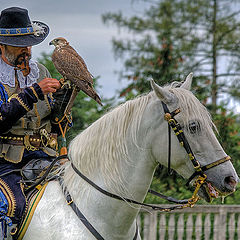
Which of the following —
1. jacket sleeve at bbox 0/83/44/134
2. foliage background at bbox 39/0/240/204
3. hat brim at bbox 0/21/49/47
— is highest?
hat brim at bbox 0/21/49/47

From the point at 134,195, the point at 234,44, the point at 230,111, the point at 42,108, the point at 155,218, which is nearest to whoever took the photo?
the point at 134,195

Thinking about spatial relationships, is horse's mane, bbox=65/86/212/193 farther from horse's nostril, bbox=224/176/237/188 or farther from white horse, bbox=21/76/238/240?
horse's nostril, bbox=224/176/237/188

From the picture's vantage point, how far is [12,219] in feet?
13.0

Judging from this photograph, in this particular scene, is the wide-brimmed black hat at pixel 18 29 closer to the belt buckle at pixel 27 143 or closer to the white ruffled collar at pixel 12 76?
the white ruffled collar at pixel 12 76

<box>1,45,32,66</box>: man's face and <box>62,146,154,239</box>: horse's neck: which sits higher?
<box>1,45,32,66</box>: man's face

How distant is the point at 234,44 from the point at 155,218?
6.47m

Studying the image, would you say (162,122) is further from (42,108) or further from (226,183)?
(42,108)

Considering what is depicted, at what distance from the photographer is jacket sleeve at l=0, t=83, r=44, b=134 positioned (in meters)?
3.92

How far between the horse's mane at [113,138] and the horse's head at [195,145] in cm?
3

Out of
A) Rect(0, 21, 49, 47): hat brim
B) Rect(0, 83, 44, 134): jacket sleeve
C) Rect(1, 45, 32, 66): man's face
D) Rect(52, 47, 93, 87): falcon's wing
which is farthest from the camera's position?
Rect(1, 45, 32, 66): man's face

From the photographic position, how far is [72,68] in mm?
4051

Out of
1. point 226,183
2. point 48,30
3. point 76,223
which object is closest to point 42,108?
point 48,30

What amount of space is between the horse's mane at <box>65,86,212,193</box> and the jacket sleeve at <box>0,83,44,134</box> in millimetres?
476

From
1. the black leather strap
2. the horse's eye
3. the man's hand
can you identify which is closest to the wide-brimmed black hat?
the man's hand
